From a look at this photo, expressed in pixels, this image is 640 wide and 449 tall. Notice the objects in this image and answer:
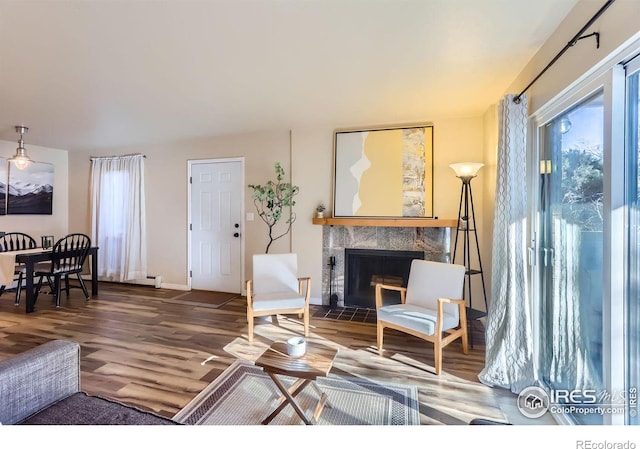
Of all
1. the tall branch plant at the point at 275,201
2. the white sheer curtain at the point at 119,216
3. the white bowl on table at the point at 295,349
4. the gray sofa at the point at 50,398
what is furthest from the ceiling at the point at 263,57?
the white bowl on table at the point at 295,349

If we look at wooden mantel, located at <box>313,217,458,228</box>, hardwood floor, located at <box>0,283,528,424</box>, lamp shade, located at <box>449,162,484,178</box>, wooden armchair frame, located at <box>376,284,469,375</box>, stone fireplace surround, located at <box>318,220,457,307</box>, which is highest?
lamp shade, located at <box>449,162,484,178</box>

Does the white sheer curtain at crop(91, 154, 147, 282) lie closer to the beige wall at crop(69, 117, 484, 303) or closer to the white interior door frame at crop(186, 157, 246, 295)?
the beige wall at crop(69, 117, 484, 303)

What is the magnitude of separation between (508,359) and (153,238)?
504 centimetres

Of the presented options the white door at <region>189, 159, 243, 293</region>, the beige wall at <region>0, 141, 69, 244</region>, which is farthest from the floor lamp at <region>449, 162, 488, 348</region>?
the beige wall at <region>0, 141, 69, 244</region>

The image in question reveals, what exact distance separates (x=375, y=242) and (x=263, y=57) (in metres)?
2.51

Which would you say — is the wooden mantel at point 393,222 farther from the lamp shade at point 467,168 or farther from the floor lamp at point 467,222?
the lamp shade at point 467,168

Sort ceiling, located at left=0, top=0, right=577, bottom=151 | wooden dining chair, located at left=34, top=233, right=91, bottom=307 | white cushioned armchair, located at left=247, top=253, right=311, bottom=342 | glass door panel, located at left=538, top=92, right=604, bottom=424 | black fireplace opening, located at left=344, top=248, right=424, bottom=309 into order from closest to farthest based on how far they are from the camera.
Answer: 1. glass door panel, located at left=538, top=92, right=604, bottom=424
2. ceiling, located at left=0, top=0, right=577, bottom=151
3. white cushioned armchair, located at left=247, top=253, right=311, bottom=342
4. black fireplace opening, located at left=344, top=248, right=424, bottom=309
5. wooden dining chair, located at left=34, top=233, right=91, bottom=307

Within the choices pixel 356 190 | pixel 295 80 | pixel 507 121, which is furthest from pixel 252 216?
pixel 507 121

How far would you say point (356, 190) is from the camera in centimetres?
396

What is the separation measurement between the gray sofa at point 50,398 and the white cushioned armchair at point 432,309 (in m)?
1.82

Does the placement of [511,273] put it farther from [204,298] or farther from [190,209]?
[190,209]

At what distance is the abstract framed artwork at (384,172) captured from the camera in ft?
12.2

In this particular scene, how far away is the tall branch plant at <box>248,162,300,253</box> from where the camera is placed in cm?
405

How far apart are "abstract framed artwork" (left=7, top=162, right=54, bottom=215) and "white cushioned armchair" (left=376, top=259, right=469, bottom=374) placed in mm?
5772
